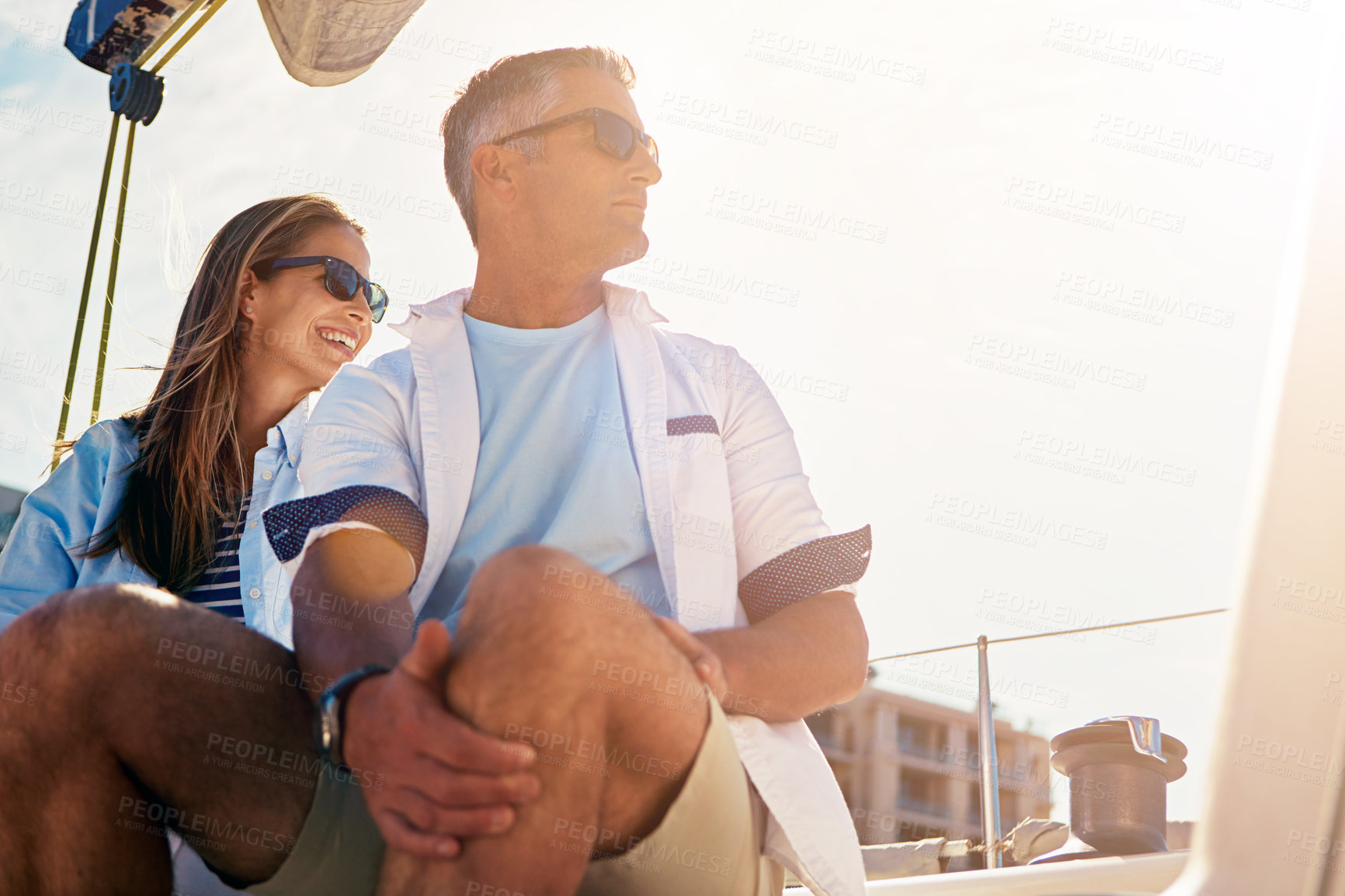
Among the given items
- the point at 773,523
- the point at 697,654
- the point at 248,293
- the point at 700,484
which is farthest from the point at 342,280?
the point at 697,654

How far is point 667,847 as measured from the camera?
1176mm

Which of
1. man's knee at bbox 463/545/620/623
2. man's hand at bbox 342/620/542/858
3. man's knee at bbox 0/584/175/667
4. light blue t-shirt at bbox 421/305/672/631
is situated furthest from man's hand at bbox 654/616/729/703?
man's knee at bbox 0/584/175/667

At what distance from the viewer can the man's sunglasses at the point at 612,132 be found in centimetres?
231

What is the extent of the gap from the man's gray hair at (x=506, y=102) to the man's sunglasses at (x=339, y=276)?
0.48 m

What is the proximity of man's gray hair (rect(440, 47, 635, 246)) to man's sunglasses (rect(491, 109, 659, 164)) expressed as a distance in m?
0.06

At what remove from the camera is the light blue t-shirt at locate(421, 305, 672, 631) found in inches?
69.9

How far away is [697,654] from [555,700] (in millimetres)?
253

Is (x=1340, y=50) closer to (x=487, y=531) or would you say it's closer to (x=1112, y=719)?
(x=487, y=531)

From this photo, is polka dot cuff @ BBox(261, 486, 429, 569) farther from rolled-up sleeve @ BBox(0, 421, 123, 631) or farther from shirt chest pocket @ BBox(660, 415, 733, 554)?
rolled-up sleeve @ BBox(0, 421, 123, 631)

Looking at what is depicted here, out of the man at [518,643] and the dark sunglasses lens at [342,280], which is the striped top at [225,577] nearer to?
the dark sunglasses lens at [342,280]

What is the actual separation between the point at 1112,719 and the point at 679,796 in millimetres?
1802

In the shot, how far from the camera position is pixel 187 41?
3.36 m

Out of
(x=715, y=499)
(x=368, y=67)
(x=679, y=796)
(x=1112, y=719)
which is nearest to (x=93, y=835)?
(x=679, y=796)

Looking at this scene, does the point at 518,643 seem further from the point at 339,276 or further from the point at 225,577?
the point at 339,276
